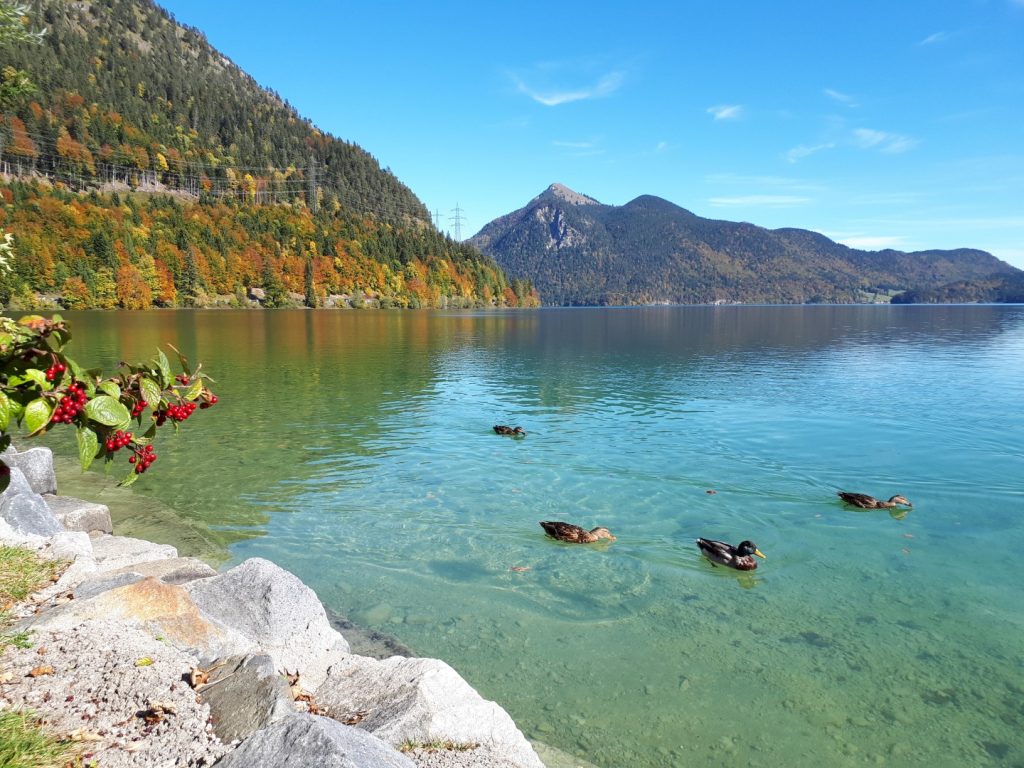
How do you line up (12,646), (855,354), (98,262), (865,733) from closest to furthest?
1. (12,646)
2. (865,733)
3. (855,354)
4. (98,262)

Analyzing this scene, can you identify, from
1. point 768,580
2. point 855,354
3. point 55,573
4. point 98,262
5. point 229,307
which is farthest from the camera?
point 229,307

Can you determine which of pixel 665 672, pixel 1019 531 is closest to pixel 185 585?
pixel 665 672

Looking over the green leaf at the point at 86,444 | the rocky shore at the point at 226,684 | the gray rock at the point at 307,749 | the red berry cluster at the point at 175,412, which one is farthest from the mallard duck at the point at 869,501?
the green leaf at the point at 86,444

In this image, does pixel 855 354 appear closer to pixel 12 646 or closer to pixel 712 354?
pixel 712 354

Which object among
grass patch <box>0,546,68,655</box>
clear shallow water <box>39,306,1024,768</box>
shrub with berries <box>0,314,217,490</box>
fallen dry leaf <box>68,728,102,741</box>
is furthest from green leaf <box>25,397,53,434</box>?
clear shallow water <box>39,306,1024,768</box>

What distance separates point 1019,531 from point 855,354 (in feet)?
170

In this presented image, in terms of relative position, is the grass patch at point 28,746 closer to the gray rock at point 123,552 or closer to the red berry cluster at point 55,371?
the red berry cluster at point 55,371

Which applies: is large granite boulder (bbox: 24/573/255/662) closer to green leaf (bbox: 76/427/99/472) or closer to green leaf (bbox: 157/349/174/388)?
green leaf (bbox: 157/349/174/388)

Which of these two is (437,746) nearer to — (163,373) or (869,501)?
(163,373)

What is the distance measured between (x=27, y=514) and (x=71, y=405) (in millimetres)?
10968

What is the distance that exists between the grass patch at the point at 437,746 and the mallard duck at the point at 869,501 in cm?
1519

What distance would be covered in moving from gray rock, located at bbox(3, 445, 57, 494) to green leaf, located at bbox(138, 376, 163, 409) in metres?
15.1

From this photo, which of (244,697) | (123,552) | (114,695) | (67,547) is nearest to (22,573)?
(67,547)

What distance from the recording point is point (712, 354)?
65188 mm
